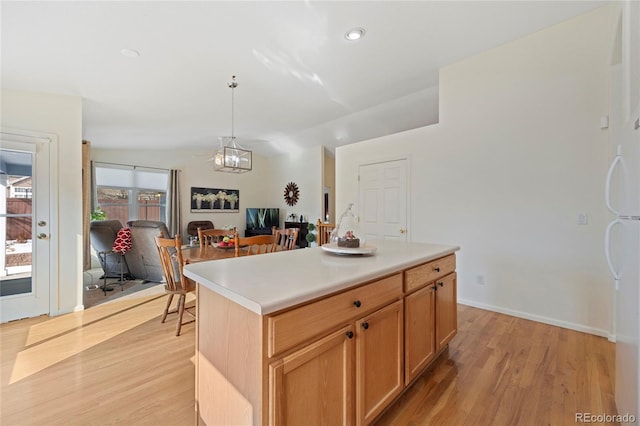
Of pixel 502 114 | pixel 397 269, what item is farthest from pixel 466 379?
pixel 502 114

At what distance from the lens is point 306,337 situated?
104 cm

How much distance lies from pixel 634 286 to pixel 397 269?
957 mm

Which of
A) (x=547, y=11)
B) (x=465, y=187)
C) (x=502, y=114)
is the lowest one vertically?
(x=465, y=187)

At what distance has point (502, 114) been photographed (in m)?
3.11

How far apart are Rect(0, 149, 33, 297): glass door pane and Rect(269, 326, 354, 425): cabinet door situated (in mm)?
3635

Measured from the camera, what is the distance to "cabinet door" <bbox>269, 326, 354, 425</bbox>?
96 cm

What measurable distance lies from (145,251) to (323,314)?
4.15 m

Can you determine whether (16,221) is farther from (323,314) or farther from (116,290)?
(323,314)

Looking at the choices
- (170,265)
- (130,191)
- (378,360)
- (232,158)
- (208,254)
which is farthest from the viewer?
(130,191)

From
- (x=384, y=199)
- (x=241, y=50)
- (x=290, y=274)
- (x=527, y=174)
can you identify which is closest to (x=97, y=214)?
(x=241, y=50)

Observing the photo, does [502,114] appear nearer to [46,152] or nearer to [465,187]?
[465,187]

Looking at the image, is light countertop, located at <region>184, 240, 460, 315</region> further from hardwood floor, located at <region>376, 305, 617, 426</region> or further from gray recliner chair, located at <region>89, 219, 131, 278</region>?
gray recliner chair, located at <region>89, 219, 131, 278</region>

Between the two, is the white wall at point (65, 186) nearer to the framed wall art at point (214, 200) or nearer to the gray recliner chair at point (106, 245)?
the gray recliner chair at point (106, 245)

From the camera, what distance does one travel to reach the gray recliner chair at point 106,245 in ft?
13.9
